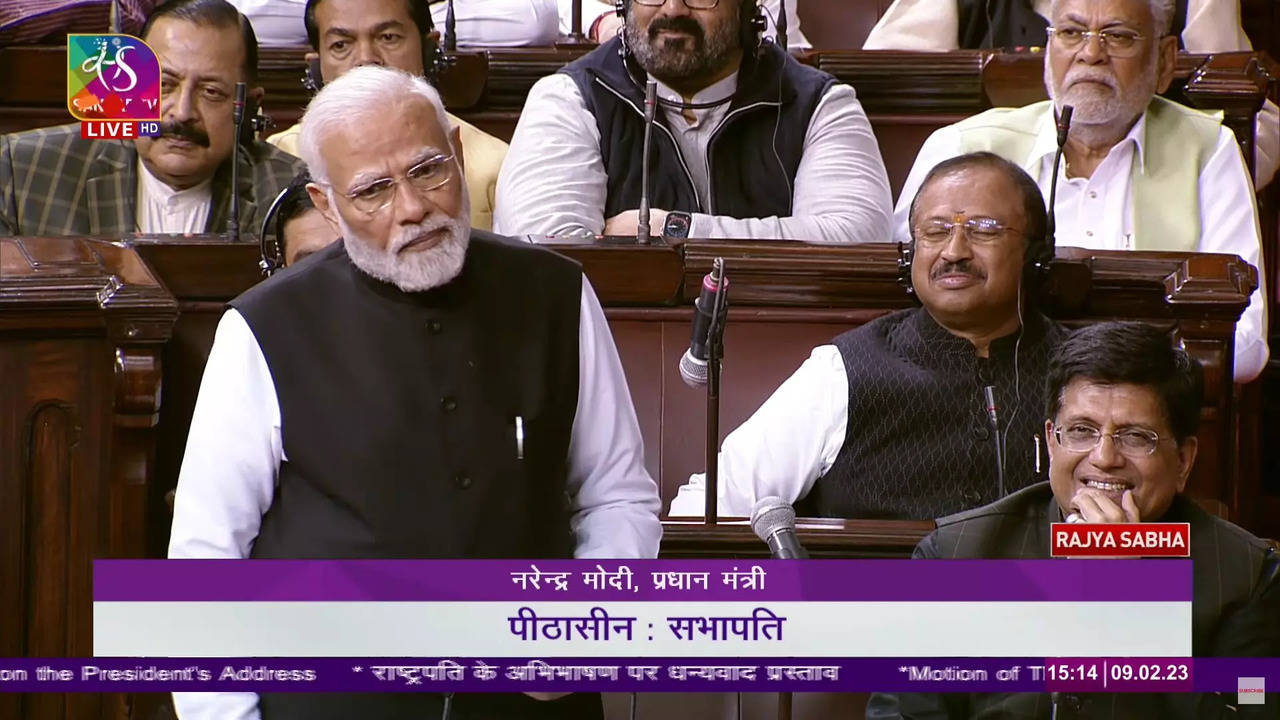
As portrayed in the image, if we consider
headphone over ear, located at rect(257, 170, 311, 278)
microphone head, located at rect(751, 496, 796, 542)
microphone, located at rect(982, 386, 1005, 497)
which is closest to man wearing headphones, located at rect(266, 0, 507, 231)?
headphone over ear, located at rect(257, 170, 311, 278)

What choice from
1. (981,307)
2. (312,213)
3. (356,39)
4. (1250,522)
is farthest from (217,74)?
(1250,522)

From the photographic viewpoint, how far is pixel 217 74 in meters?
2.68

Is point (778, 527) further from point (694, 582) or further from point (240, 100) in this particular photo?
point (240, 100)

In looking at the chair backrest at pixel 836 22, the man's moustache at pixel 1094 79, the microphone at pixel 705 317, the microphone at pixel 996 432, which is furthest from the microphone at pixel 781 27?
the microphone at pixel 705 317

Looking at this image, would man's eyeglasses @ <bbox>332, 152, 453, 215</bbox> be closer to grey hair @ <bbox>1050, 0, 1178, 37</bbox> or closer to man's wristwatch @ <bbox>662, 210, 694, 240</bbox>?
man's wristwatch @ <bbox>662, 210, 694, 240</bbox>

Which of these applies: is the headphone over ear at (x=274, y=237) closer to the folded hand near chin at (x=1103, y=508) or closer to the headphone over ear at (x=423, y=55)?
the headphone over ear at (x=423, y=55)

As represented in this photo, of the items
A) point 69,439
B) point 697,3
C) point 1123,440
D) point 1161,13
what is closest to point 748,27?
point 697,3

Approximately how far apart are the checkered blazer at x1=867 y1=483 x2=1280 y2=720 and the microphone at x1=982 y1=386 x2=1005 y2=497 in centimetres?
35

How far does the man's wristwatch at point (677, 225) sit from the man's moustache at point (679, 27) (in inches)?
13.1

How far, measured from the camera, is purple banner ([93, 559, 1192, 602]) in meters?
1.65

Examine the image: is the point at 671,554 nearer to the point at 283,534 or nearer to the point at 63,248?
the point at 283,534

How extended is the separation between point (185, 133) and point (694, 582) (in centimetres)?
124

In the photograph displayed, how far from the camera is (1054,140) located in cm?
278

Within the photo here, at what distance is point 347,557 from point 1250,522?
144cm
